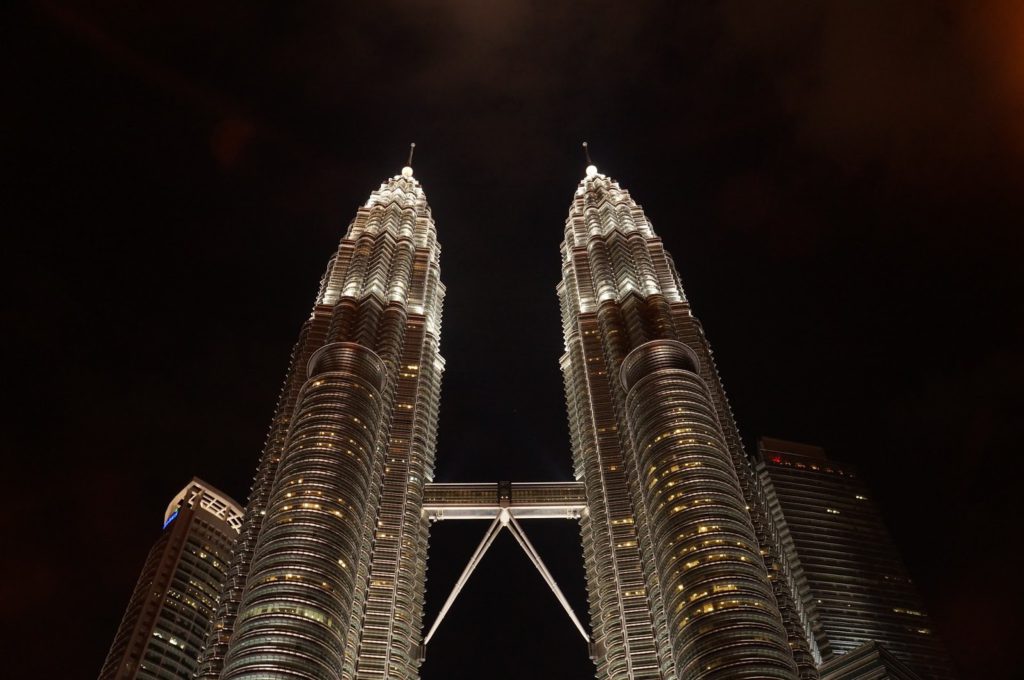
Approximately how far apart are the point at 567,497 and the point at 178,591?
80.9 meters

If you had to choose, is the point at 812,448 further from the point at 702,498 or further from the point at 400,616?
the point at 400,616

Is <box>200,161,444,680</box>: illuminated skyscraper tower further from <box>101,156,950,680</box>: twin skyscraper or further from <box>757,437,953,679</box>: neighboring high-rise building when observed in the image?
<box>757,437,953,679</box>: neighboring high-rise building

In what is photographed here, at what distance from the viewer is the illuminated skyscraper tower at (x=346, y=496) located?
83375 millimetres

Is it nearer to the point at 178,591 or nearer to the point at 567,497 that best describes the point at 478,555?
the point at 567,497

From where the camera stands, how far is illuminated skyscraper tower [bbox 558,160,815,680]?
81.4 m

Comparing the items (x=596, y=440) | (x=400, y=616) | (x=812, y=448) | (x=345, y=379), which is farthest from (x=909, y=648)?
(x=345, y=379)

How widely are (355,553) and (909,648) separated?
304 ft

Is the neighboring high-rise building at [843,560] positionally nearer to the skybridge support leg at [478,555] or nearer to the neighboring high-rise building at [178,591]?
the skybridge support leg at [478,555]

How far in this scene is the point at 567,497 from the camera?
4439 inches

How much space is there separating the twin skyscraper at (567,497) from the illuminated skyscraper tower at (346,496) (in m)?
0.20

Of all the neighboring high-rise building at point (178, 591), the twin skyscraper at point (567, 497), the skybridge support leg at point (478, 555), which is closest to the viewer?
the twin skyscraper at point (567, 497)

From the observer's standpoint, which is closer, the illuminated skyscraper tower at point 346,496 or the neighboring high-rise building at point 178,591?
the illuminated skyscraper tower at point 346,496

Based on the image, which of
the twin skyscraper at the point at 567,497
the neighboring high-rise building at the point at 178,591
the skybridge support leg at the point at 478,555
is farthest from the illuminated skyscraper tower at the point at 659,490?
the neighboring high-rise building at the point at 178,591

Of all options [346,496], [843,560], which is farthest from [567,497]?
[843,560]
